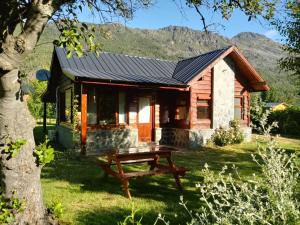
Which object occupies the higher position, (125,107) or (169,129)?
(125,107)

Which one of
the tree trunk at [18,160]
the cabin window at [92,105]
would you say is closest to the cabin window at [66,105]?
the cabin window at [92,105]

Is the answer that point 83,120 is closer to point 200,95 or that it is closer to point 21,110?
point 200,95

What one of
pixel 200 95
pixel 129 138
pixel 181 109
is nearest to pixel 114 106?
pixel 129 138

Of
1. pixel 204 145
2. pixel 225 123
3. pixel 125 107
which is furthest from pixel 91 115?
pixel 225 123

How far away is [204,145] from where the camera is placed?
1791cm

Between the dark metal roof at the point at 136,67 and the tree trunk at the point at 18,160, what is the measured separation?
9770 millimetres

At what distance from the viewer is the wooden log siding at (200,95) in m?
17.9

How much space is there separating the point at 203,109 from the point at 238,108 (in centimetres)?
304

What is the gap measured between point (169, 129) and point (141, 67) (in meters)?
3.95

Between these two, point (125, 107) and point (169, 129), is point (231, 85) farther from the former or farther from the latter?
point (125, 107)

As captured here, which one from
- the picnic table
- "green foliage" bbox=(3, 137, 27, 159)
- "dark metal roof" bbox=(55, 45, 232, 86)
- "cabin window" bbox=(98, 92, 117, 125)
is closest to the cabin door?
"dark metal roof" bbox=(55, 45, 232, 86)

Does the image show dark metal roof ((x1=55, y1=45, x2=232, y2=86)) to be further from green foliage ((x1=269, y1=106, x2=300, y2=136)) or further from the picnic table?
green foliage ((x1=269, y1=106, x2=300, y2=136))

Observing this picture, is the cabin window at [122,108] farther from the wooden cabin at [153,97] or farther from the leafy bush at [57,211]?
the leafy bush at [57,211]

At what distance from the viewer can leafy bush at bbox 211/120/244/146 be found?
1817 centimetres
